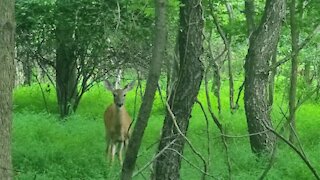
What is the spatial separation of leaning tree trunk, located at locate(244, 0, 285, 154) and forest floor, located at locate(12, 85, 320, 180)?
301 millimetres

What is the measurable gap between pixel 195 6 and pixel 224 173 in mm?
2877

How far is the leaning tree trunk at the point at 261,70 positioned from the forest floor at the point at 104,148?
301 mm

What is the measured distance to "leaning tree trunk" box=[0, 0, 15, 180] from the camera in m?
5.70

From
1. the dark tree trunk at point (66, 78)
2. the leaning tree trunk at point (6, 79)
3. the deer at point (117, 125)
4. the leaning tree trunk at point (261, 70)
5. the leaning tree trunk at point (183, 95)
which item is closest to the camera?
the leaning tree trunk at point (6, 79)

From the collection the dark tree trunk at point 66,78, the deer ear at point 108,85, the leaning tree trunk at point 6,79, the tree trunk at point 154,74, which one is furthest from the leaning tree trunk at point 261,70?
the tree trunk at point 154,74

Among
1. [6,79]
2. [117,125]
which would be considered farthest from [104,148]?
[6,79]

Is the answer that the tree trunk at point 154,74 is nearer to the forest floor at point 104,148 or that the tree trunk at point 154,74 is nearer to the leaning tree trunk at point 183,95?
the forest floor at point 104,148

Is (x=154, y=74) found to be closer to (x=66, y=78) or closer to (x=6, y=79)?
(x=6, y=79)

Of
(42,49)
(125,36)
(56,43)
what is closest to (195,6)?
(125,36)

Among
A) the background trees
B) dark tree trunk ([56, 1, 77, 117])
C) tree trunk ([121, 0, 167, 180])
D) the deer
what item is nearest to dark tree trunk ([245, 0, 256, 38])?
the background trees

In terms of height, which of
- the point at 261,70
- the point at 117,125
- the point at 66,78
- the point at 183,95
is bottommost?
the point at 117,125

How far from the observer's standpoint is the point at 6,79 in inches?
229

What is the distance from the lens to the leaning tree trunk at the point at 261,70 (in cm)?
1070

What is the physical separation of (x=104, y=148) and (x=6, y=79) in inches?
220
